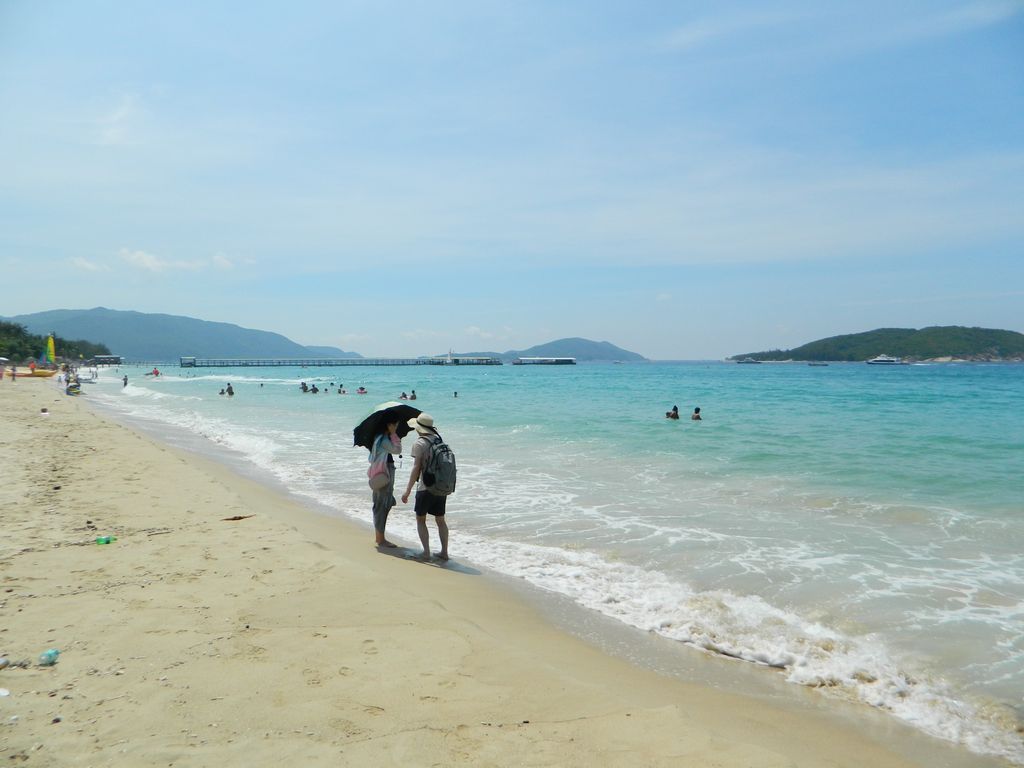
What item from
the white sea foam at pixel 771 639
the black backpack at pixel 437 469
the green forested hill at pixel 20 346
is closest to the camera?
the white sea foam at pixel 771 639

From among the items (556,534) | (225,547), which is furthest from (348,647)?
(556,534)

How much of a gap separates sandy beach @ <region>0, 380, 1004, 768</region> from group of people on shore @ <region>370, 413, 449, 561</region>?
68cm

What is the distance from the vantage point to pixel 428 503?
7016 mm

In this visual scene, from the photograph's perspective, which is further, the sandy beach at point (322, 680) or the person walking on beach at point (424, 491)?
the person walking on beach at point (424, 491)

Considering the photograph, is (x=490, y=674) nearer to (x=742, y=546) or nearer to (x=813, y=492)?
(x=742, y=546)

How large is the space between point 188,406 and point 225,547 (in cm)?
Answer: 2974

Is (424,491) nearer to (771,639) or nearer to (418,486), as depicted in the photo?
(418,486)

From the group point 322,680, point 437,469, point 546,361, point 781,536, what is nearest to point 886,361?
point 546,361

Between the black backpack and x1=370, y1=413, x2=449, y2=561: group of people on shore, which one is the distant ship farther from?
the black backpack

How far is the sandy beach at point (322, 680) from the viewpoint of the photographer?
9.84 feet

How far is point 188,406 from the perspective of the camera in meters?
32.4

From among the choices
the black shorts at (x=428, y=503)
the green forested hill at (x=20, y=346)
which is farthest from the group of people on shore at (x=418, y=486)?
the green forested hill at (x=20, y=346)

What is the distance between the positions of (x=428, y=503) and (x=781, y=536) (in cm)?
491

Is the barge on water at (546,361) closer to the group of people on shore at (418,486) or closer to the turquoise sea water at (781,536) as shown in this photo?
the turquoise sea water at (781,536)
